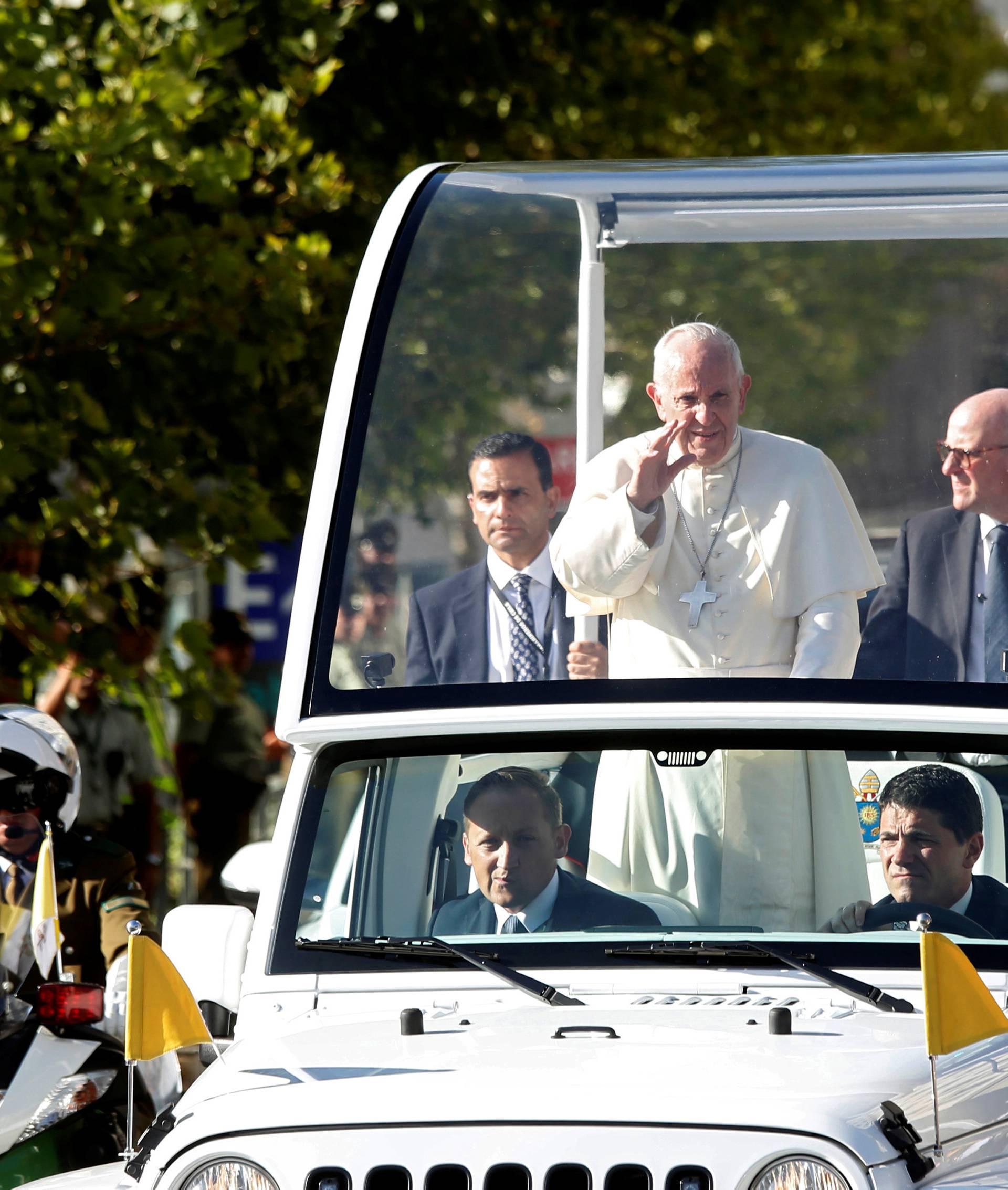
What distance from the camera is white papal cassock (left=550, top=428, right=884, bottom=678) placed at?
427 centimetres

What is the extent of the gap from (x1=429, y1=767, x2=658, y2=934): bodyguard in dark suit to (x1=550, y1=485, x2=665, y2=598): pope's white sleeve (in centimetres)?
47

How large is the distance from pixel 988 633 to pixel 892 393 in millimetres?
700

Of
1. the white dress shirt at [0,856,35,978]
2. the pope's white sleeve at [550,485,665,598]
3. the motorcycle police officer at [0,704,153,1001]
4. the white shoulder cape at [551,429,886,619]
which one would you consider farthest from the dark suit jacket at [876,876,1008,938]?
the white dress shirt at [0,856,35,978]

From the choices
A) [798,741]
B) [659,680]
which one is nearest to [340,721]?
[659,680]

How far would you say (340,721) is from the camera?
4277 mm

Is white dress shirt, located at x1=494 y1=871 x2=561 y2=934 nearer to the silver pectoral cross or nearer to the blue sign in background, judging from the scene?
the silver pectoral cross

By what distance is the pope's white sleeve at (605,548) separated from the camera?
174 inches

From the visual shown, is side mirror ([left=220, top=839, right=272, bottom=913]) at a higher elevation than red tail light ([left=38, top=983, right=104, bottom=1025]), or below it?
higher

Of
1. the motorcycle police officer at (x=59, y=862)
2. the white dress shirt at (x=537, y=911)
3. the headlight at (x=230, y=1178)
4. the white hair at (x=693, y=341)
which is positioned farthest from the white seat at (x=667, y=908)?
the motorcycle police officer at (x=59, y=862)

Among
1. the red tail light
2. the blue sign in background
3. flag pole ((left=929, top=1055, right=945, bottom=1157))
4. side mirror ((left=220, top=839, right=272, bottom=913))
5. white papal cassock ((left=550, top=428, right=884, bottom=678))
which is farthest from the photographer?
the blue sign in background

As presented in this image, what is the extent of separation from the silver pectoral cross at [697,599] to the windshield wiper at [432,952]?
2.92 ft

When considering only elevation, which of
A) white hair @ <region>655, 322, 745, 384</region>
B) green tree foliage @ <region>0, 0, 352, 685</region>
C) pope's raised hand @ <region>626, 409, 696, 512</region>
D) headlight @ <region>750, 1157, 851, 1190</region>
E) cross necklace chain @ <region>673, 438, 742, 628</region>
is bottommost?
headlight @ <region>750, 1157, 851, 1190</region>

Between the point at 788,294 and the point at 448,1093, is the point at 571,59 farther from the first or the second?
the point at 448,1093

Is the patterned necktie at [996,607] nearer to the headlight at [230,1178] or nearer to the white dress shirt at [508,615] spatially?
the white dress shirt at [508,615]
